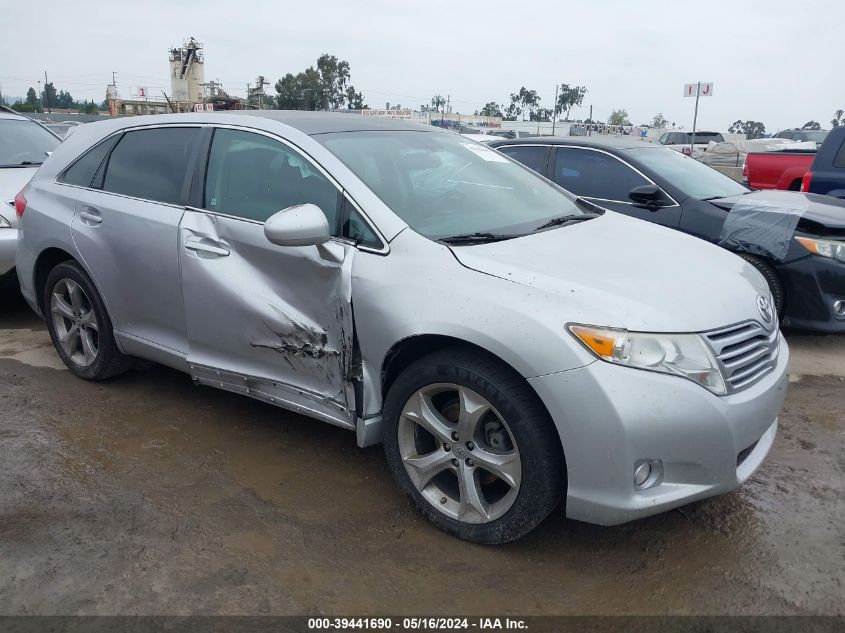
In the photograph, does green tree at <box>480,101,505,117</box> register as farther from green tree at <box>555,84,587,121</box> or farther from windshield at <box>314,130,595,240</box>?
windshield at <box>314,130,595,240</box>

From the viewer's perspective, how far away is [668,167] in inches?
238

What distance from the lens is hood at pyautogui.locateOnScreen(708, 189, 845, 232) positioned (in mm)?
5184

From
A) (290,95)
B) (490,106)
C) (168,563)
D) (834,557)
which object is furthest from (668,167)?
(490,106)

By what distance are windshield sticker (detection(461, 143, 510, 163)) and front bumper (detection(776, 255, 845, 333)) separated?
2504 millimetres

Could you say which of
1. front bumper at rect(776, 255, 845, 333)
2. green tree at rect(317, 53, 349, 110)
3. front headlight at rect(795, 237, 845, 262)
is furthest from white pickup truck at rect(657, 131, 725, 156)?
green tree at rect(317, 53, 349, 110)

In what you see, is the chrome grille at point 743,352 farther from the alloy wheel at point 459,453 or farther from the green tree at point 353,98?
the green tree at point 353,98

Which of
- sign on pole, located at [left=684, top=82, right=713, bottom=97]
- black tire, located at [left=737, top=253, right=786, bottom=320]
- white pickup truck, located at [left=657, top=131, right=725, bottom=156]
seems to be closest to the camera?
black tire, located at [left=737, top=253, right=786, bottom=320]

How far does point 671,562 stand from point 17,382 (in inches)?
160

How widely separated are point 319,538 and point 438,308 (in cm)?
107

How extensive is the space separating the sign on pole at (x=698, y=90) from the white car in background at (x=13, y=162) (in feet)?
47.4

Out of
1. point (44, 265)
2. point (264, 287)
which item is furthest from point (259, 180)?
point (44, 265)

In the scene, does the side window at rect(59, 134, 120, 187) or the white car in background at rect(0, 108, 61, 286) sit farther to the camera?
the white car in background at rect(0, 108, 61, 286)

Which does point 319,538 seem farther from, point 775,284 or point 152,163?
point 775,284

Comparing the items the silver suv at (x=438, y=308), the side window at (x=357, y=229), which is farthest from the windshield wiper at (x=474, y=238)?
the side window at (x=357, y=229)
